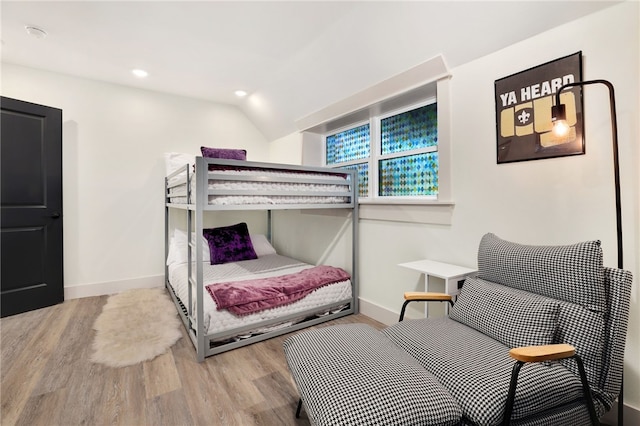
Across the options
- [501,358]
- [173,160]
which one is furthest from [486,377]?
[173,160]

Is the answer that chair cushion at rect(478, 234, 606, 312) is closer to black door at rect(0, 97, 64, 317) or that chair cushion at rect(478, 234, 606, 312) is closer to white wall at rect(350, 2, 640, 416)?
white wall at rect(350, 2, 640, 416)

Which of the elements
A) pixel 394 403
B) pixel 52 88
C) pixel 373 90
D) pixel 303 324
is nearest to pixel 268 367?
pixel 303 324

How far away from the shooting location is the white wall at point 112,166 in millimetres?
3297

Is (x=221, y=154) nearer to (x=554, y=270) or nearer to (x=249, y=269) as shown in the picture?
(x=249, y=269)

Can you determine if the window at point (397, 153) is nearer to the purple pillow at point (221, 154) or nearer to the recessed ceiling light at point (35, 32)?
the purple pillow at point (221, 154)

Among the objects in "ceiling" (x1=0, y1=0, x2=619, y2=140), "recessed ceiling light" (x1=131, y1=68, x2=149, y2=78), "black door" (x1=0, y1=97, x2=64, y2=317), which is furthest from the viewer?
"recessed ceiling light" (x1=131, y1=68, x2=149, y2=78)

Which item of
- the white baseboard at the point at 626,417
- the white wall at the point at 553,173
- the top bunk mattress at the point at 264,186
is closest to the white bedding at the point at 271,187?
the top bunk mattress at the point at 264,186

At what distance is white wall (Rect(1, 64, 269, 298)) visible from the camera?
3297mm

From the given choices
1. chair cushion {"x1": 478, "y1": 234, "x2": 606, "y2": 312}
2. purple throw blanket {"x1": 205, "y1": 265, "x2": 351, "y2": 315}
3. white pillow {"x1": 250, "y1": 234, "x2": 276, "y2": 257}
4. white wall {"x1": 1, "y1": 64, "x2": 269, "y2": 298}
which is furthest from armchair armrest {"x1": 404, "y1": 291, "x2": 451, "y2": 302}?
white wall {"x1": 1, "y1": 64, "x2": 269, "y2": 298}

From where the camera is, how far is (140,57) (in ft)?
9.45

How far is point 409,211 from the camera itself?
97.0 inches

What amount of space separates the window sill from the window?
0.68 feet

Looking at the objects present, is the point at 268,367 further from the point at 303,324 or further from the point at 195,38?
the point at 195,38

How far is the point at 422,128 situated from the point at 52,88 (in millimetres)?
3916
